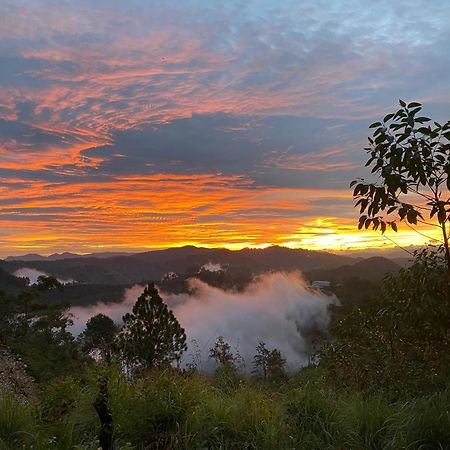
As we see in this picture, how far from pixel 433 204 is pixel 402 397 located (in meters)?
2.65

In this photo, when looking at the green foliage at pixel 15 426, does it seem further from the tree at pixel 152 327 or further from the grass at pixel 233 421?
the tree at pixel 152 327

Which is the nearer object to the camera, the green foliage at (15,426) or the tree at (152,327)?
the green foliage at (15,426)

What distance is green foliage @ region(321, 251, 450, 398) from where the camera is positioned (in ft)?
18.5

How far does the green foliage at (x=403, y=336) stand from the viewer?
5645 millimetres

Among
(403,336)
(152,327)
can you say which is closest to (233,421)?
(403,336)

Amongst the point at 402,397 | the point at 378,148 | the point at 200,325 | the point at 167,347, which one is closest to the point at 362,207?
the point at 378,148

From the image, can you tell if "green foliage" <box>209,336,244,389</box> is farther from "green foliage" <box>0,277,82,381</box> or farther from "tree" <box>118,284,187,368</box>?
"green foliage" <box>0,277,82,381</box>

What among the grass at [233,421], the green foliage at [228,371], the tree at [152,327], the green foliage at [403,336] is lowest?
the tree at [152,327]

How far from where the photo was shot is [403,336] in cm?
641

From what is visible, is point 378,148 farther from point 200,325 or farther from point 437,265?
point 200,325

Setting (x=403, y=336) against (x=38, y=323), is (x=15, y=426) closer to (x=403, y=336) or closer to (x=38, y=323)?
(x=403, y=336)

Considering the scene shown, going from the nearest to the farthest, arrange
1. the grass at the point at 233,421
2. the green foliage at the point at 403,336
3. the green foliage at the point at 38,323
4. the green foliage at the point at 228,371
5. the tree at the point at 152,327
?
the grass at the point at 233,421 < the green foliage at the point at 403,336 < the green foliage at the point at 228,371 < the tree at the point at 152,327 < the green foliage at the point at 38,323

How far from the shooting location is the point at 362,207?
16.5 ft

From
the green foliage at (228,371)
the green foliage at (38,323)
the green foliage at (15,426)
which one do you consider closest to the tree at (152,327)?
the green foliage at (38,323)
